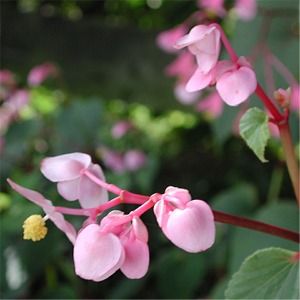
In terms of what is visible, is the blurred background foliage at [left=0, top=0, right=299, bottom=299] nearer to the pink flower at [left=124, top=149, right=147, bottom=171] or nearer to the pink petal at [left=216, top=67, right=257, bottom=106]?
the pink flower at [left=124, top=149, right=147, bottom=171]

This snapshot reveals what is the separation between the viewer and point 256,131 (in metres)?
0.36

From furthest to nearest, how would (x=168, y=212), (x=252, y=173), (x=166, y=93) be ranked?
(x=166, y=93) → (x=252, y=173) → (x=168, y=212)

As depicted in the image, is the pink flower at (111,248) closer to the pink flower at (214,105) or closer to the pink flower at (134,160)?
the pink flower at (214,105)

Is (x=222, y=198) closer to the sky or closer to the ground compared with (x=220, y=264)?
closer to the sky

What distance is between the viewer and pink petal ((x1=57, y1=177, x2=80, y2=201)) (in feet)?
1.18

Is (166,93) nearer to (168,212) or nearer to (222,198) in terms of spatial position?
(222,198)

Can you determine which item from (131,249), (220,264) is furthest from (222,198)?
(131,249)

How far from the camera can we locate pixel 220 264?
93cm

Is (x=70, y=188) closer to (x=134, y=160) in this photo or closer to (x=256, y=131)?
(x=256, y=131)

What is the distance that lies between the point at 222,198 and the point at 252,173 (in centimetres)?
30

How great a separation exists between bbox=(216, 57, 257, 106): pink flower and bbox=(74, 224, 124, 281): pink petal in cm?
10

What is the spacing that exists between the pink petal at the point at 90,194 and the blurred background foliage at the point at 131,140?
0.24 meters

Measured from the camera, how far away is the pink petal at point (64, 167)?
354 millimetres

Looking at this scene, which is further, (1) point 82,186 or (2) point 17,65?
(2) point 17,65
